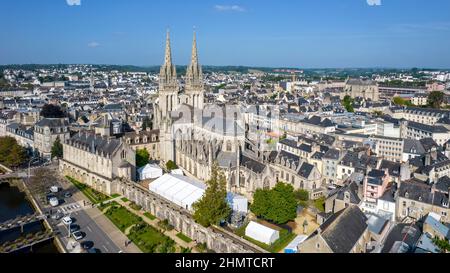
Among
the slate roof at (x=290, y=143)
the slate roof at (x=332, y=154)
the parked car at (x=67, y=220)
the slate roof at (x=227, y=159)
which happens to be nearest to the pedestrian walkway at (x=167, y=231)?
the parked car at (x=67, y=220)

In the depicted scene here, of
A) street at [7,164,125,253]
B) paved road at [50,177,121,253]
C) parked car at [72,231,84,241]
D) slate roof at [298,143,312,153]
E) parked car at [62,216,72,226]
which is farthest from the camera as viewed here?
Result: slate roof at [298,143,312,153]

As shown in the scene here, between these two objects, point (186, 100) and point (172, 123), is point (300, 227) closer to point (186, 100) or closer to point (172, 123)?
point (172, 123)

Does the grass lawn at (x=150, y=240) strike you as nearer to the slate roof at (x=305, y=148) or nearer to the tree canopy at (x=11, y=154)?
the slate roof at (x=305, y=148)

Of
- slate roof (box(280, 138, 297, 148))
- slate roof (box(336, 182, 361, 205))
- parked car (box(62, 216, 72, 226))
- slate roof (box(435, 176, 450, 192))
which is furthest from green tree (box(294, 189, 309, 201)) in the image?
parked car (box(62, 216, 72, 226))

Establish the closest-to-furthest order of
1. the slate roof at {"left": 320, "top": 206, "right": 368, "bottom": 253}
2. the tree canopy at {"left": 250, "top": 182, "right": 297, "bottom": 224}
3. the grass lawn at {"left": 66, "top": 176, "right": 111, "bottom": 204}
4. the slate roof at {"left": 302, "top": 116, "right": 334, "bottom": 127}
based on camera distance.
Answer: the slate roof at {"left": 320, "top": 206, "right": 368, "bottom": 253}
the tree canopy at {"left": 250, "top": 182, "right": 297, "bottom": 224}
the grass lawn at {"left": 66, "top": 176, "right": 111, "bottom": 204}
the slate roof at {"left": 302, "top": 116, "right": 334, "bottom": 127}

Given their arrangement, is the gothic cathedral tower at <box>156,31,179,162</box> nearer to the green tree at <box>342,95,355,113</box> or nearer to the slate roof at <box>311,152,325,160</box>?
the slate roof at <box>311,152,325,160</box>

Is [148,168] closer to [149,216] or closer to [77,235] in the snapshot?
[149,216]

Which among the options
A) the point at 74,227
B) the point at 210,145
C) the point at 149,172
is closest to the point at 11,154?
the point at 149,172
